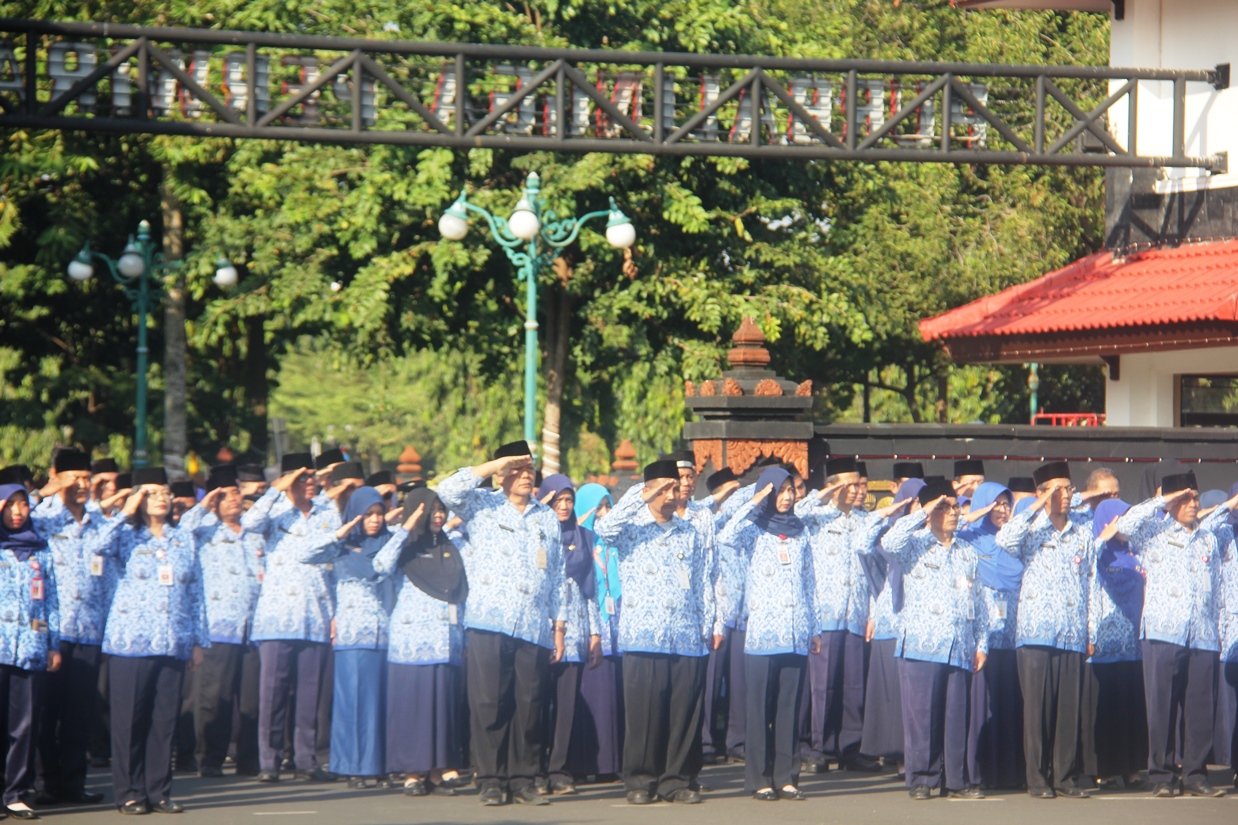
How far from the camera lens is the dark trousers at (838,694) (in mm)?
10938

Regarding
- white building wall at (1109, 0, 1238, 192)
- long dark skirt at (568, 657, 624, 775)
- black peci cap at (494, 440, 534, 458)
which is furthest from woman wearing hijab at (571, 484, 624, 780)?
white building wall at (1109, 0, 1238, 192)

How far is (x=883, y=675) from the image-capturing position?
426 inches

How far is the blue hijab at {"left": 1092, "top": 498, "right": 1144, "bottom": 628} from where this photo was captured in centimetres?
1024

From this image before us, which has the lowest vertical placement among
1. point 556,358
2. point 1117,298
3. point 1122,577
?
point 1122,577

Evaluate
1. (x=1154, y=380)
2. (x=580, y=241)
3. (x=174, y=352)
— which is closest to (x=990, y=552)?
(x=1154, y=380)

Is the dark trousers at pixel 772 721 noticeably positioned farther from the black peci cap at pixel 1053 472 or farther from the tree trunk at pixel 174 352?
the tree trunk at pixel 174 352

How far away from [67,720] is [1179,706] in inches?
256

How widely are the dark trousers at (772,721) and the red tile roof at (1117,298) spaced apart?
6.15 m

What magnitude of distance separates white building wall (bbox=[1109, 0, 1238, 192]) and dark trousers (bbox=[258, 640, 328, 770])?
30.9ft

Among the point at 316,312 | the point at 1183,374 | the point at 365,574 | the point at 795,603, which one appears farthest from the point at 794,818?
the point at 316,312

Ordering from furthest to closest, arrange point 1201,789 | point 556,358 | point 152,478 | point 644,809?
point 556,358, point 1201,789, point 644,809, point 152,478

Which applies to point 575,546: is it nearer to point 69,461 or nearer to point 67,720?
point 69,461

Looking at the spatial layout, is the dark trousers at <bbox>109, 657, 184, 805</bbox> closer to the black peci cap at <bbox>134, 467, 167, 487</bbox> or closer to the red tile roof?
the black peci cap at <bbox>134, 467, 167, 487</bbox>

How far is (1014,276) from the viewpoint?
2289 cm
